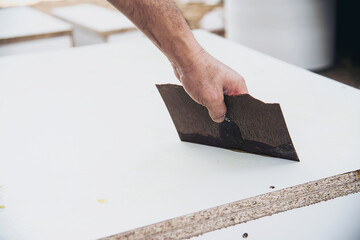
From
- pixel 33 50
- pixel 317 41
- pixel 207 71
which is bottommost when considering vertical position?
pixel 317 41

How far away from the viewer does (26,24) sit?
2379 millimetres

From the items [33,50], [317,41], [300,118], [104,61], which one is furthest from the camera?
[317,41]

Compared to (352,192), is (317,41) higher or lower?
lower

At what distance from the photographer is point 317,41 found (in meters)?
2.61

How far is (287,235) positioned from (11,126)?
2.09ft

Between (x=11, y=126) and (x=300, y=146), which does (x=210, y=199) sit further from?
(x=11, y=126)

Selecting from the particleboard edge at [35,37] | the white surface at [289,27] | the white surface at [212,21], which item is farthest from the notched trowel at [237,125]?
the white surface at [212,21]

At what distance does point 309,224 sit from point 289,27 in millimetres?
2045

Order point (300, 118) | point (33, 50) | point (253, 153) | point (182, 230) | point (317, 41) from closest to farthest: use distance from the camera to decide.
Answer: point (182, 230), point (253, 153), point (300, 118), point (33, 50), point (317, 41)

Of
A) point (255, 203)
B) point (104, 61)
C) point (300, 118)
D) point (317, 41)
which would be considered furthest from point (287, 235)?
point (317, 41)

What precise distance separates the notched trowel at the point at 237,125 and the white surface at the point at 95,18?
1636 mm

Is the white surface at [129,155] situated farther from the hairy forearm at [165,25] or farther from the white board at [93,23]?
the white board at [93,23]

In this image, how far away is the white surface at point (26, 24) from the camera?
2.14 meters

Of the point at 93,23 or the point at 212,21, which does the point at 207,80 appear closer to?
the point at 93,23
